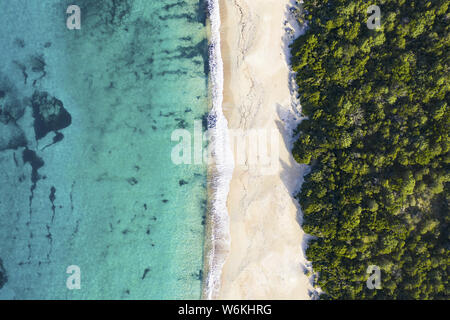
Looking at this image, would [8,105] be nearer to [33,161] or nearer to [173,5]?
[33,161]

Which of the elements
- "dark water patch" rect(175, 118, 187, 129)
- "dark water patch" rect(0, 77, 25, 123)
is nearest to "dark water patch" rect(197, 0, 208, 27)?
"dark water patch" rect(175, 118, 187, 129)

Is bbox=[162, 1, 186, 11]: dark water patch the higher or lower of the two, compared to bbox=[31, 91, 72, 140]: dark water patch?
higher

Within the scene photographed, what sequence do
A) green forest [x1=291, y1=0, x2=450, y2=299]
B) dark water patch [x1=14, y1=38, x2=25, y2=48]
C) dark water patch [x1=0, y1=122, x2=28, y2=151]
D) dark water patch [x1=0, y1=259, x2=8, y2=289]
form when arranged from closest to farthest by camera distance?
green forest [x1=291, y1=0, x2=450, y2=299]
dark water patch [x1=0, y1=259, x2=8, y2=289]
dark water patch [x1=0, y1=122, x2=28, y2=151]
dark water patch [x1=14, y1=38, x2=25, y2=48]

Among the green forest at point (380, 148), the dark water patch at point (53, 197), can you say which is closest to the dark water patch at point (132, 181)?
the dark water patch at point (53, 197)

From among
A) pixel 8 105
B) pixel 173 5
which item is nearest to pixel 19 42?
pixel 8 105

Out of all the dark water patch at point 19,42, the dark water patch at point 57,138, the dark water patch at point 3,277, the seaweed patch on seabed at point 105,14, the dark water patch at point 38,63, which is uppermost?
the seaweed patch on seabed at point 105,14

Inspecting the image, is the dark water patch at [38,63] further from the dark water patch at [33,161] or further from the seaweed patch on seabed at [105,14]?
the dark water patch at [33,161]

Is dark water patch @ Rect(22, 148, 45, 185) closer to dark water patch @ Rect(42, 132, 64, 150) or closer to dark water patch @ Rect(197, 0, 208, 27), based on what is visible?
dark water patch @ Rect(42, 132, 64, 150)
